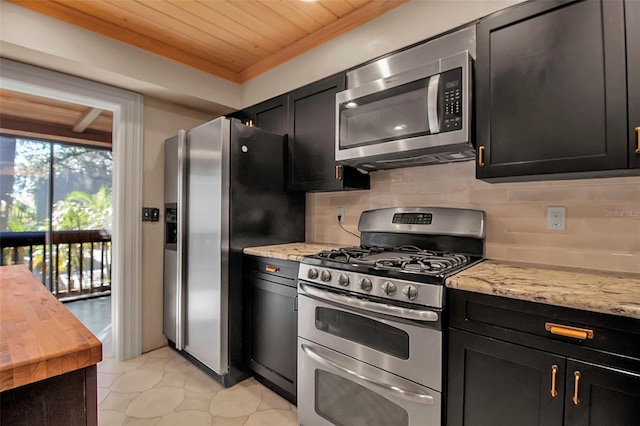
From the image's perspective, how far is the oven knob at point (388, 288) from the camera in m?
1.37

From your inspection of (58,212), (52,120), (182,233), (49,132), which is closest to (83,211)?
(58,212)

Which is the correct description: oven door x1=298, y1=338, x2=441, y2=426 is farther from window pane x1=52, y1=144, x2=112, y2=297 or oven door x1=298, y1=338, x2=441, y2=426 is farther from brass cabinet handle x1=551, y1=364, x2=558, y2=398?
window pane x1=52, y1=144, x2=112, y2=297

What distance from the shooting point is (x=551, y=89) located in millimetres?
1337

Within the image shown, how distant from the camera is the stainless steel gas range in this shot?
1296 mm

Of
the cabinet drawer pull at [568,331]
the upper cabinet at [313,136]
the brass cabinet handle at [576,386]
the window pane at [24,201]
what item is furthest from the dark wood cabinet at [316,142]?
the window pane at [24,201]

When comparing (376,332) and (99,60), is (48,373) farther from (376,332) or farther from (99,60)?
(99,60)

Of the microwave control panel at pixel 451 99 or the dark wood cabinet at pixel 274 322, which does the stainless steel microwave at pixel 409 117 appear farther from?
the dark wood cabinet at pixel 274 322

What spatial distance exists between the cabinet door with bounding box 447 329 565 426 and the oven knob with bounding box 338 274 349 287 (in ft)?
1.65

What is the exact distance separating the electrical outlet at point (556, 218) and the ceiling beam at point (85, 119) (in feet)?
13.3

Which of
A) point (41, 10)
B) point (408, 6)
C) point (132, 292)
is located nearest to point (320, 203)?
point (408, 6)

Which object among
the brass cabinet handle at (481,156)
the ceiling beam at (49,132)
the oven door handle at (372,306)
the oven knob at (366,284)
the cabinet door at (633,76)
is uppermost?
the ceiling beam at (49,132)

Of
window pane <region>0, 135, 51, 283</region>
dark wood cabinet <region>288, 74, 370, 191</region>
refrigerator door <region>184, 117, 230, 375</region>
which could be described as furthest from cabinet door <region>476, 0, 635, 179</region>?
window pane <region>0, 135, 51, 283</region>

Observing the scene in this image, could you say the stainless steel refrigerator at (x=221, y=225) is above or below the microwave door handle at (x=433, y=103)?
below

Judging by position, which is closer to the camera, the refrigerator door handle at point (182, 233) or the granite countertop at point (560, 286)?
the granite countertop at point (560, 286)
